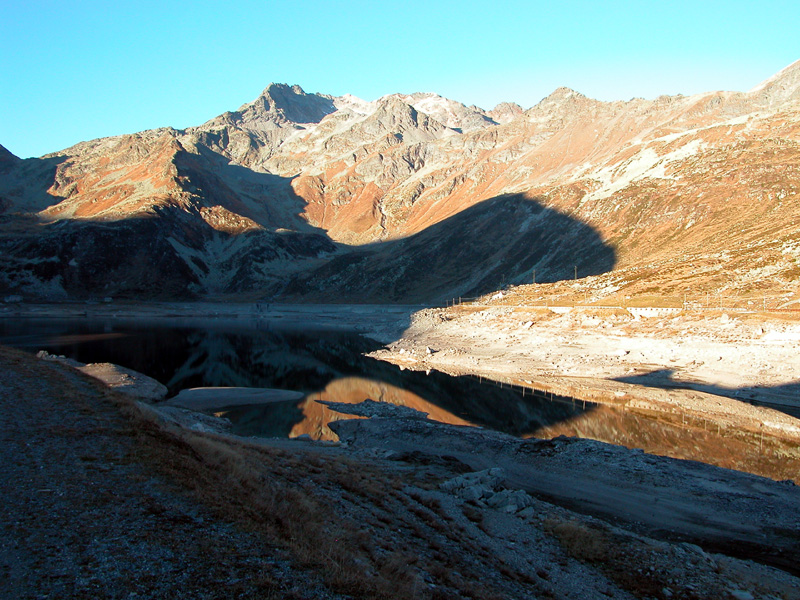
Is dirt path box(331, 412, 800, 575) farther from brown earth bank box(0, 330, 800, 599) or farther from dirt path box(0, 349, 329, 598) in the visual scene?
dirt path box(0, 349, 329, 598)

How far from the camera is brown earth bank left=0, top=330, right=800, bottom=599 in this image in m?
9.22

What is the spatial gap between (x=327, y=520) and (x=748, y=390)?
4246 centimetres

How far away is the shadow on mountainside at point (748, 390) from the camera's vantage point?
39.0 metres

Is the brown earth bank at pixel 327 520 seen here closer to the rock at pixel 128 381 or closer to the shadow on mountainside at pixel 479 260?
the rock at pixel 128 381

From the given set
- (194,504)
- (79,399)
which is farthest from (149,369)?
(194,504)

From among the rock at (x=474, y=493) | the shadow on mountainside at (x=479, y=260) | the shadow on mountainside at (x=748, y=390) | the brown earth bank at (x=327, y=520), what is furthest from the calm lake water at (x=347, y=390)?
the shadow on mountainside at (x=479, y=260)

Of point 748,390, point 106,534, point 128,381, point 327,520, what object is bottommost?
point 748,390

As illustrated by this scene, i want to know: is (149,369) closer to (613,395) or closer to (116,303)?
(613,395)

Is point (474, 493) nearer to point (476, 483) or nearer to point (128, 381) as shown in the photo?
point (476, 483)

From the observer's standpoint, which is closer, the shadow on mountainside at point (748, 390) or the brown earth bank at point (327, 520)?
the brown earth bank at point (327, 520)

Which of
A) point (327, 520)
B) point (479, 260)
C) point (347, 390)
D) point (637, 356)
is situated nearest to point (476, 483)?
point (327, 520)

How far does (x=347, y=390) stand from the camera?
179 feet

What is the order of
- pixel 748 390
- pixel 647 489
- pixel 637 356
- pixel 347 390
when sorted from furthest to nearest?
pixel 637 356 < pixel 347 390 < pixel 748 390 < pixel 647 489

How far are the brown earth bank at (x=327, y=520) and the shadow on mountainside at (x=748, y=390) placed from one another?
17910 millimetres
